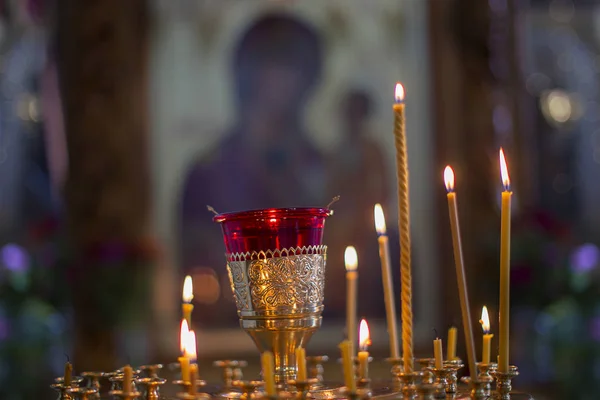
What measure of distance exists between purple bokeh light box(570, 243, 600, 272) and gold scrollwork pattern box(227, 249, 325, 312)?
452 cm

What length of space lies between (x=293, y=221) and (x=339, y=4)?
4.63m

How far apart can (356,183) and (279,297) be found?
14.2ft

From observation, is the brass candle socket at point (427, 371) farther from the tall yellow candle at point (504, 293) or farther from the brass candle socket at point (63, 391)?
the brass candle socket at point (63, 391)

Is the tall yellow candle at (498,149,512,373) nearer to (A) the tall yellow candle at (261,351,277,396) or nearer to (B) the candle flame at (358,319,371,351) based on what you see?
(B) the candle flame at (358,319,371,351)

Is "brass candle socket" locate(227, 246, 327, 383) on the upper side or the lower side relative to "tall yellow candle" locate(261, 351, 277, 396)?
upper

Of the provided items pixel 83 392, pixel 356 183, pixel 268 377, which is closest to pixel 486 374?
pixel 268 377

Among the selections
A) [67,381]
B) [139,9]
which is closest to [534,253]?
[139,9]

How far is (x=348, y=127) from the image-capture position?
5.78 metres

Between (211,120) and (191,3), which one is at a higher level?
(191,3)

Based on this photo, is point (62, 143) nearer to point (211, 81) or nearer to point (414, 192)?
point (211, 81)

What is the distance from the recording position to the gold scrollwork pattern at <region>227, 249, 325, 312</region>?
56.5 inches

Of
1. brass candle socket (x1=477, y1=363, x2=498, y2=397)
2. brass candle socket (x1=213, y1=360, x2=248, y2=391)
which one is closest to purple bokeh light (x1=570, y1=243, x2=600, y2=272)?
brass candle socket (x1=213, y1=360, x2=248, y2=391)

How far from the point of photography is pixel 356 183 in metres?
5.72

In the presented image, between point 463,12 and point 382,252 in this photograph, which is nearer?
point 382,252
